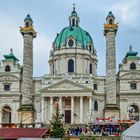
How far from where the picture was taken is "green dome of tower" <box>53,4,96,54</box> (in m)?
81.6

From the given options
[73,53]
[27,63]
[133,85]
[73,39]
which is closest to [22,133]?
[27,63]

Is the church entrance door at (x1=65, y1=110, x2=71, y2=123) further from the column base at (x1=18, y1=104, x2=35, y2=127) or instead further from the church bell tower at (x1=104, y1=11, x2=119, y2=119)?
the church bell tower at (x1=104, y1=11, x2=119, y2=119)

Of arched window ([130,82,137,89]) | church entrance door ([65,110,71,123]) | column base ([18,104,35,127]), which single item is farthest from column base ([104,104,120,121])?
church entrance door ([65,110,71,123])

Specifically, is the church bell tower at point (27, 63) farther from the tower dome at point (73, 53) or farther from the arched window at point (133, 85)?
the arched window at point (133, 85)

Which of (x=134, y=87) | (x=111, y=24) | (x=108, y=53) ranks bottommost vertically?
(x=134, y=87)

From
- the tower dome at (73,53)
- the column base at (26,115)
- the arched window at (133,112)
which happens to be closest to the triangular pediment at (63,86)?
the tower dome at (73,53)

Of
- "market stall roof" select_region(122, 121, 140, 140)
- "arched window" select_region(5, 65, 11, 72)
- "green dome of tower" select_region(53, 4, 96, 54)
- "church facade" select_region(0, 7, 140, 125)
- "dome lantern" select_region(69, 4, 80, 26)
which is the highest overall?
"dome lantern" select_region(69, 4, 80, 26)

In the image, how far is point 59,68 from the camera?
80562mm

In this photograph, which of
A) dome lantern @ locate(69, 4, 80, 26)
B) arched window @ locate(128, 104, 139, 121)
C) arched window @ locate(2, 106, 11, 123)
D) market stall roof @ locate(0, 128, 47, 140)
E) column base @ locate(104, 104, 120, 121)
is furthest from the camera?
dome lantern @ locate(69, 4, 80, 26)

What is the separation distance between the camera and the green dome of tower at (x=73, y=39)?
8156 cm

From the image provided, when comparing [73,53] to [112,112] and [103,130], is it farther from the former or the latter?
[103,130]

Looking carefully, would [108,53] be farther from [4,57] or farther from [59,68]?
[4,57]

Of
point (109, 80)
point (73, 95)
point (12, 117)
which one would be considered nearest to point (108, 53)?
point (109, 80)

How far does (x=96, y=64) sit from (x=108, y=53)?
20816 mm
